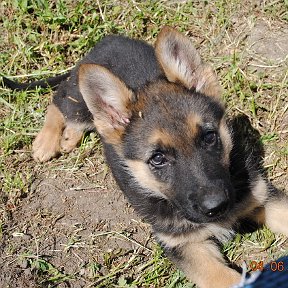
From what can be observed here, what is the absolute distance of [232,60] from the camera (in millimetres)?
6191

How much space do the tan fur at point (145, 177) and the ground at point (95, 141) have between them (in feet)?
2.17

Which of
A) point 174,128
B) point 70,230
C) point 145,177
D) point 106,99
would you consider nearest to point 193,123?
point 174,128

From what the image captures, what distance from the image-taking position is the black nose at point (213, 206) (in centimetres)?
393

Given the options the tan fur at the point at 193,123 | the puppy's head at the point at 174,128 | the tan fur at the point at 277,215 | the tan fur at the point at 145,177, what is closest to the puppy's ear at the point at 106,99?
the puppy's head at the point at 174,128

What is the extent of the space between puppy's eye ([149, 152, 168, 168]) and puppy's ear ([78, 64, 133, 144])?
0.41 m

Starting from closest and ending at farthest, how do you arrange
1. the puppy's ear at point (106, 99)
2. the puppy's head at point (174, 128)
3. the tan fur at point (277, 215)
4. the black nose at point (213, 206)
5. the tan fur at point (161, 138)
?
the black nose at point (213, 206), the puppy's head at point (174, 128), the tan fur at point (161, 138), the puppy's ear at point (106, 99), the tan fur at point (277, 215)

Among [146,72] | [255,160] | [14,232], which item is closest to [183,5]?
[146,72]

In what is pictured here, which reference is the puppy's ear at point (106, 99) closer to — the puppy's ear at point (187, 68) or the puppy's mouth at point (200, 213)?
the puppy's ear at point (187, 68)

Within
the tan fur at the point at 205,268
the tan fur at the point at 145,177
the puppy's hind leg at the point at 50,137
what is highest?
the tan fur at the point at 145,177

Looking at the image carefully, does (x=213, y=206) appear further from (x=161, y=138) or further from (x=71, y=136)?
(x=71, y=136)

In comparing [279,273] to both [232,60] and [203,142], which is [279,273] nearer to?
[203,142]

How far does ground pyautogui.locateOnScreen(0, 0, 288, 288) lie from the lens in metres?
4.88

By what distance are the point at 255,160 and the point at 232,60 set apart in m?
1.41

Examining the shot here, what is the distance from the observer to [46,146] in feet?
19.0
